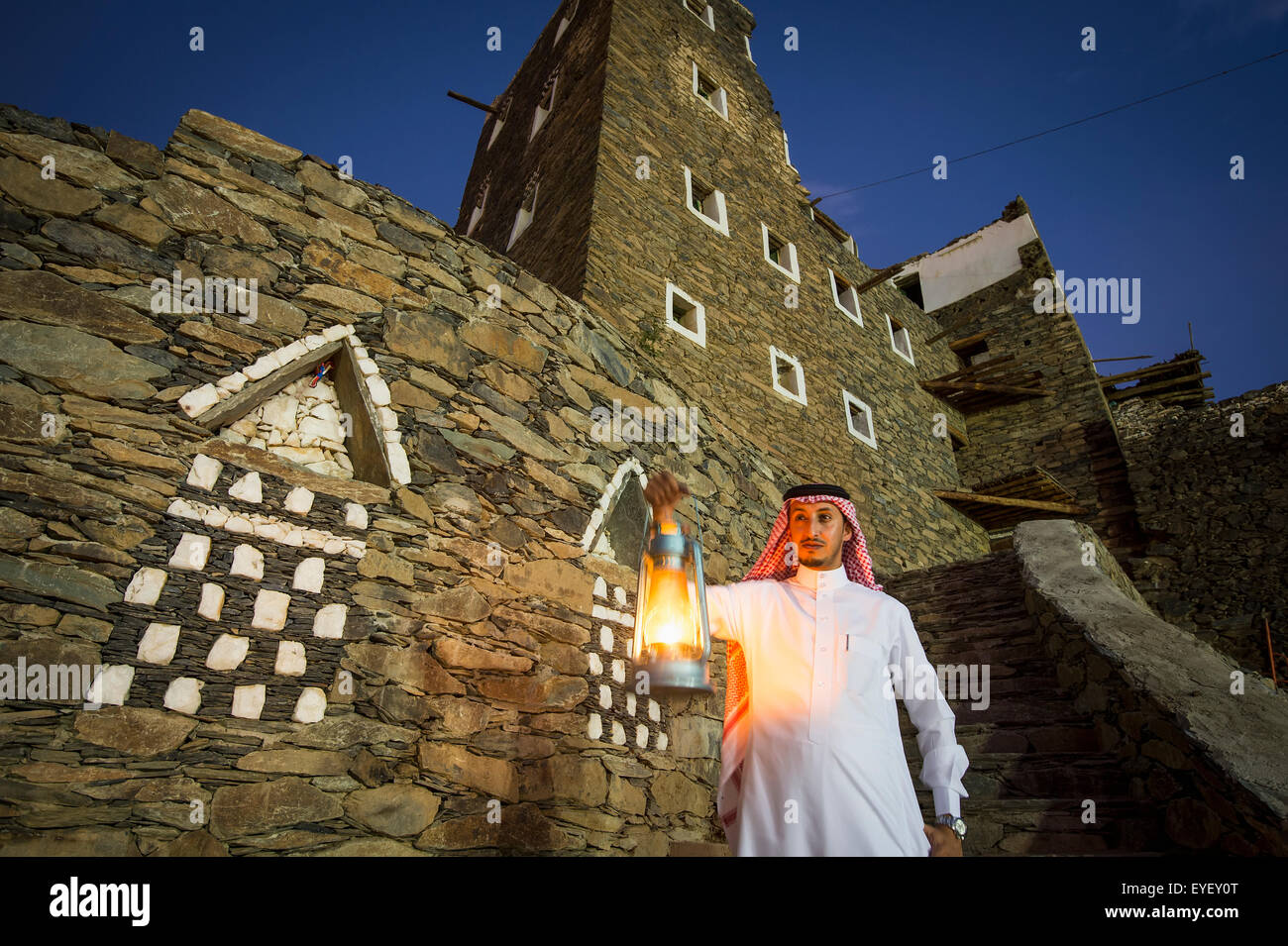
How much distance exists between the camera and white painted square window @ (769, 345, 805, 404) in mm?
9516

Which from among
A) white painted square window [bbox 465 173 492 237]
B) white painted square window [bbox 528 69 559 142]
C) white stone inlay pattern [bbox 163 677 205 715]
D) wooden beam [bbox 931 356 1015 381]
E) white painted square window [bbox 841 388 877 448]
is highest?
white painted square window [bbox 528 69 559 142]

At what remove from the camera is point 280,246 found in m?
3.46

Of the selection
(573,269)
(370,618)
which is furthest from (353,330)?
(573,269)

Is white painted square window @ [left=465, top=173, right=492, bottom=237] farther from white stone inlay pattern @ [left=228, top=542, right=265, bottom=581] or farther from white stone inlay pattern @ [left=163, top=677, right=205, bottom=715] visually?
white stone inlay pattern @ [left=163, top=677, right=205, bottom=715]

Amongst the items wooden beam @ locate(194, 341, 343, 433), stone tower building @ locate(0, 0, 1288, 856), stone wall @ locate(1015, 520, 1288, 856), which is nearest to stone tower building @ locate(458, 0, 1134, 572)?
stone tower building @ locate(0, 0, 1288, 856)

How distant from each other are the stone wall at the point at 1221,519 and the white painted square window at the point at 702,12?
432 inches

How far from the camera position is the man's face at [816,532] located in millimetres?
2369

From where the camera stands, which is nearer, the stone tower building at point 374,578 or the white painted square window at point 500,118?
the stone tower building at point 374,578

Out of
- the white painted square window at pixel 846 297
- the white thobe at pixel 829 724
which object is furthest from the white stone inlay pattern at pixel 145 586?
the white painted square window at pixel 846 297

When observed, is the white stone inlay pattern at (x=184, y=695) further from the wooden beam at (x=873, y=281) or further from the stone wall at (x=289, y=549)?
the wooden beam at (x=873, y=281)

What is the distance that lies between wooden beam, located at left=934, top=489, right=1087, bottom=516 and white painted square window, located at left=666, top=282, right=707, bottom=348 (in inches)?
252

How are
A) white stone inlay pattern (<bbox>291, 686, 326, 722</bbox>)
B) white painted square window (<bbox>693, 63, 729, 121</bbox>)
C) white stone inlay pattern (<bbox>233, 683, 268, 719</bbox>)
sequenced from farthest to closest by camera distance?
white painted square window (<bbox>693, 63, 729, 121</bbox>) → white stone inlay pattern (<bbox>291, 686, 326, 722</bbox>) → white stone inlay pattern (<bbox>233, 683, 268, 719</bbox>)
